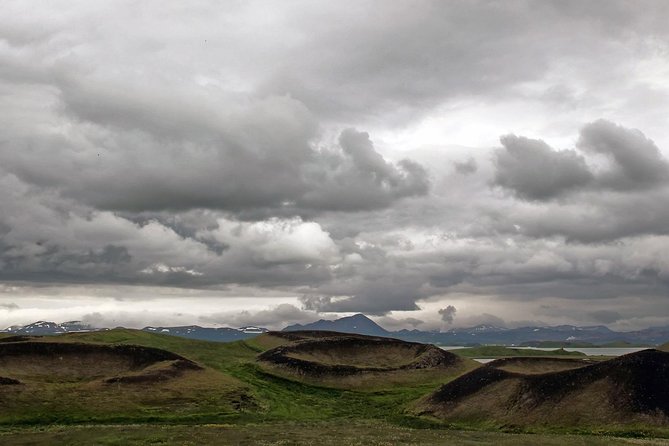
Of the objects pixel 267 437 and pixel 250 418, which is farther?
pixel 250 418

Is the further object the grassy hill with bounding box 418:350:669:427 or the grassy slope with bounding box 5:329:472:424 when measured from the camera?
the grassy slope with bounding box 5:329:472:424

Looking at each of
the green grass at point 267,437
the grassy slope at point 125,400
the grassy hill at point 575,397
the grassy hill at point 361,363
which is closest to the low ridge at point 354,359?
the grassy hill at point 361,363

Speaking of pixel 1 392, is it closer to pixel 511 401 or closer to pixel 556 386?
pixel 511 401

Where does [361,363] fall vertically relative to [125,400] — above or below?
below

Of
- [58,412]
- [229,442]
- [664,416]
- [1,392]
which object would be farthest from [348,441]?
[1,392]

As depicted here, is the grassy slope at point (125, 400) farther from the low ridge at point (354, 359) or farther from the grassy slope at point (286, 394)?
the low ridge at point (354, 359)

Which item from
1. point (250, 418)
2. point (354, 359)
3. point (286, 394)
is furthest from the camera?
point (354, 359)

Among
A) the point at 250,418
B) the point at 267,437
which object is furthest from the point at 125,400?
the point at 267,437

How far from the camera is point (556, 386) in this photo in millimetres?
81125

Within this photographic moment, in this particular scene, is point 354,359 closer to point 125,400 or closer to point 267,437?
point 125,400

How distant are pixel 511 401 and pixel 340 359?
69.3 m

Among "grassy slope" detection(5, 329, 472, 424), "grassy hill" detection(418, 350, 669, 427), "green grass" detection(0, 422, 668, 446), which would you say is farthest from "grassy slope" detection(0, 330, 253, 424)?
"grassy hill" detection(418, 350, 669, 427)

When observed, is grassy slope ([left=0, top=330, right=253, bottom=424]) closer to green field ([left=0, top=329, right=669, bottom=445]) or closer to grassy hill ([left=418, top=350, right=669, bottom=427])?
green field ([left=0, top=329, right=669, bottom=445])

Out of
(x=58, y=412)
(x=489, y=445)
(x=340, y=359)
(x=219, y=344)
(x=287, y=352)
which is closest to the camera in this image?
(x=489, y=445)
